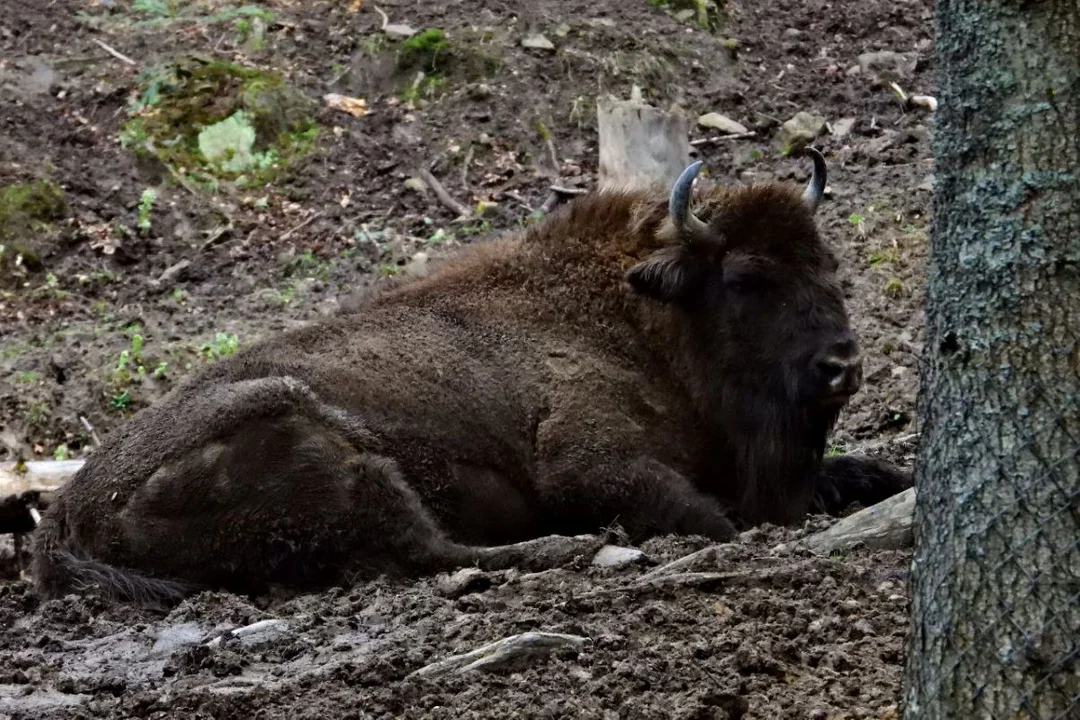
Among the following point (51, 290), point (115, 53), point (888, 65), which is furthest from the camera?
point (115, 53)

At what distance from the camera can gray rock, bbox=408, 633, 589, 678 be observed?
4.80 meters

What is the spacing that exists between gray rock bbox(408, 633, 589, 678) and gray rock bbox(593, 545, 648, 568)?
1.29 metres

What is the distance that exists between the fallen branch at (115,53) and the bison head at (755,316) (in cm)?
922

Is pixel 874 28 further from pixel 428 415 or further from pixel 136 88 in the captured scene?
pixel 428 415

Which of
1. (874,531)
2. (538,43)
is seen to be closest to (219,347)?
(538,43)

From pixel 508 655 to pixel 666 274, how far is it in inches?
126

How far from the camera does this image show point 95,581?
6812mm

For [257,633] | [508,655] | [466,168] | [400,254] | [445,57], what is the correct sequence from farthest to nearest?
[445,57], [466,168], [400,254], [257,633], [508,655]

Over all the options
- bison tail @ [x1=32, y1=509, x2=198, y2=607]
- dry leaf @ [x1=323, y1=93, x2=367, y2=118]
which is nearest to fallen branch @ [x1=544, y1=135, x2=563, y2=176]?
dry leaf @ [x1=323, y1=93, x2=367, y2=118]

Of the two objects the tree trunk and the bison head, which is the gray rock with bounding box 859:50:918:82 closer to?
the bison head

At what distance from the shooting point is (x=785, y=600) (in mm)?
5215

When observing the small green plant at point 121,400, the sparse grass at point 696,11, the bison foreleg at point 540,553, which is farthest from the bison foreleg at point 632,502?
the sparse grass at point 696,11

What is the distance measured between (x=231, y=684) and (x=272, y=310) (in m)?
7.20

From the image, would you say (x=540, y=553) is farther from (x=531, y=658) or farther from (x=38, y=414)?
(x=38, y=414)
